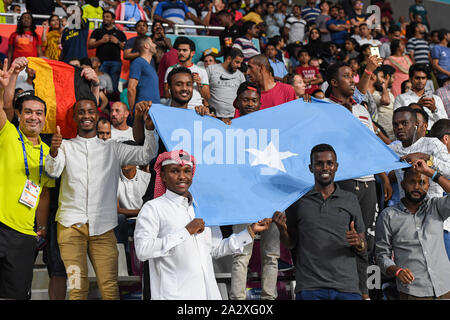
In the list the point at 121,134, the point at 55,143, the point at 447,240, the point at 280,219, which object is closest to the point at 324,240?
the point at 280,219

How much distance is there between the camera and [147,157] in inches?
210

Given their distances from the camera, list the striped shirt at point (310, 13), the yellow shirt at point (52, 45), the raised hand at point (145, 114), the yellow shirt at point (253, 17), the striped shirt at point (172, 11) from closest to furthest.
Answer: the raised hand at point (145, 114), the yellow shirt at point (52, 45), the striped shirt at point (172, 11), the yellow shirt at point (253, 17), the striped shirt at point (310, 13)

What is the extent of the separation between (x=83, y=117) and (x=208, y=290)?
1877 millimetres

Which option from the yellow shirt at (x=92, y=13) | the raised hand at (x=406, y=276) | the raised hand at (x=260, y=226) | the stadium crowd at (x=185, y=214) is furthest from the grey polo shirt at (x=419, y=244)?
the yellow shirt at (x=92, y=13)

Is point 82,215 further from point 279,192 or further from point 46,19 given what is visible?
point 46,19

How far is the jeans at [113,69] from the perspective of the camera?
10359 millimetres

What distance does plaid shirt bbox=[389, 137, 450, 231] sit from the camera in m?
5.49

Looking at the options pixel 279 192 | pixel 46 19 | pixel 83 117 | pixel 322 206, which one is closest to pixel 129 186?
pixel 83 117

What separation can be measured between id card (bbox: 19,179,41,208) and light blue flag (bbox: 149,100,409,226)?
40.8 inches

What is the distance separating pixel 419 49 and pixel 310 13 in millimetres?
3033

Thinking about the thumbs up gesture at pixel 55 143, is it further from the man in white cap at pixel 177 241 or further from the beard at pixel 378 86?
the beard at pixel 378 86

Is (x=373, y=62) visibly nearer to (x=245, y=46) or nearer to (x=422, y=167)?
(x=422, y=167)

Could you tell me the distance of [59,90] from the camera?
6039mm

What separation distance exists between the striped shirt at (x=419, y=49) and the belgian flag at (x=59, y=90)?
8.62 metres
